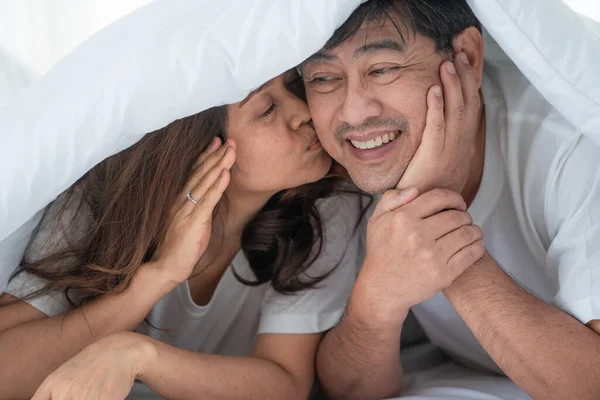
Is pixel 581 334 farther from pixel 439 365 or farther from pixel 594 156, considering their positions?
pixel 439 365

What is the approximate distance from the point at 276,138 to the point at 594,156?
522 millimetres

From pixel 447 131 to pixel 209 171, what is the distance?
0.41 m

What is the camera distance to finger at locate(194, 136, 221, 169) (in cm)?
139

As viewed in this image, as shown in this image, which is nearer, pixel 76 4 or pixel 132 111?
pixel 132 111

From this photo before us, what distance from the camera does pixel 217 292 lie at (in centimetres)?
156

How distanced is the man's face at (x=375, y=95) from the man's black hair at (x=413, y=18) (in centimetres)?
1

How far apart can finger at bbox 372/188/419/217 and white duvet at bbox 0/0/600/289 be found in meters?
0.26

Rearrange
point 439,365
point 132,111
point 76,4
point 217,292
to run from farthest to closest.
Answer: point 76,4 → point 439,365 → point 217,292 → point 132,111

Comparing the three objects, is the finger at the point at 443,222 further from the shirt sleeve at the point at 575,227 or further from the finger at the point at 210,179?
the finger at the point at 210,179

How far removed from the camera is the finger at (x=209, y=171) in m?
1.37

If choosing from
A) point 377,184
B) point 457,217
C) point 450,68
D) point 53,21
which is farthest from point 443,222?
point 53,21

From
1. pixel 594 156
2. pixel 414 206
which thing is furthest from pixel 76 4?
pixel 594 156

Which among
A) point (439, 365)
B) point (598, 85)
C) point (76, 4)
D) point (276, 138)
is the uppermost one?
point (76, 4)

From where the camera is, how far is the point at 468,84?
1349 millimetres
